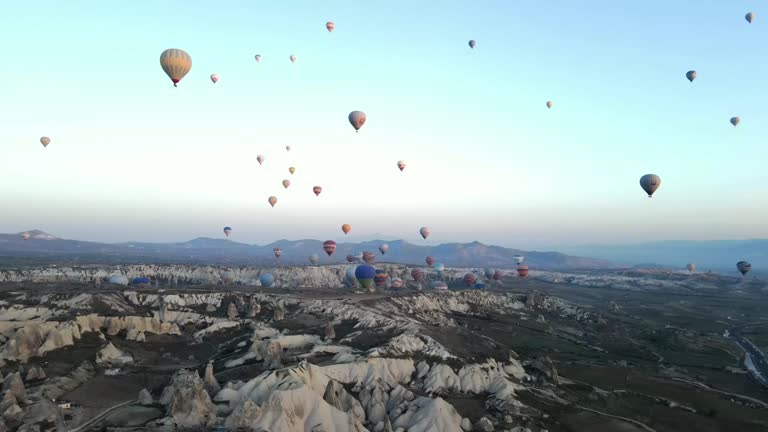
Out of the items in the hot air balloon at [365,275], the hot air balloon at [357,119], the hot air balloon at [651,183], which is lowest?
the hot air balloon at [365,275]

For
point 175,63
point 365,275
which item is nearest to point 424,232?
point 365,275

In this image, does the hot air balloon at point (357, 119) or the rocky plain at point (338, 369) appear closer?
the rocky plain at point (338, 369)

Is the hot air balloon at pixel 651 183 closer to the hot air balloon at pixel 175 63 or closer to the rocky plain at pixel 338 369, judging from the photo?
the rocky plain at pixel 338 369

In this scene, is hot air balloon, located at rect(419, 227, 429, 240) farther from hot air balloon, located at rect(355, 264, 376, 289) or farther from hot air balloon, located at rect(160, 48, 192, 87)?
hot air balloon, located at rect(160, 48, 192, 87)

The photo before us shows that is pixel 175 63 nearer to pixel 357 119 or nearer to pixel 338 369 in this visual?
pixel 357 119

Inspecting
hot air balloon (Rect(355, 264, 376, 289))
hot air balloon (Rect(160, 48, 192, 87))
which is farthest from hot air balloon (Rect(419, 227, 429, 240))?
hot air balloon (Rect(160, 48, 192, 87))

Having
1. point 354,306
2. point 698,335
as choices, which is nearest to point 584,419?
point 354,306

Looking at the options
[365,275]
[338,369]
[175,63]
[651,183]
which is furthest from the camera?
[365,275]

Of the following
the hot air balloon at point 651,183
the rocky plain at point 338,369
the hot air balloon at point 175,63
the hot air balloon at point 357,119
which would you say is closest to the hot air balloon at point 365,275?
the rocky plain at point 338,369
